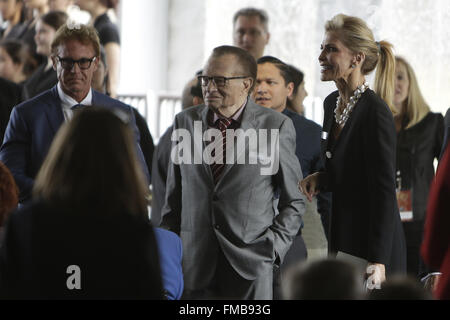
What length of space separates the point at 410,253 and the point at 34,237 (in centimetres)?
308

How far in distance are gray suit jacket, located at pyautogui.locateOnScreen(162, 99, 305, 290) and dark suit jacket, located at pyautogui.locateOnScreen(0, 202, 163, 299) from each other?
1.38 m

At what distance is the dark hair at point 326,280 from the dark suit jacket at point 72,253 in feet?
1.14

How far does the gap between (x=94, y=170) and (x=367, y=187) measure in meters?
1.47

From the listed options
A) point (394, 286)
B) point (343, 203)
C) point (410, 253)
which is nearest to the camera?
point (394, 286)

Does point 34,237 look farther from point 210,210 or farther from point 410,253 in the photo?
point 410,253

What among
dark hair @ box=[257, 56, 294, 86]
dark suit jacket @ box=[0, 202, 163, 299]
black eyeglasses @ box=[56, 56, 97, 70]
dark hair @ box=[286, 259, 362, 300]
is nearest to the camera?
dark hair @ box=[286, 259, 362, 300]

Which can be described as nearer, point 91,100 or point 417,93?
point 91,100

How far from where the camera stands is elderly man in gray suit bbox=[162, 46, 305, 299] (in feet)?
10.9

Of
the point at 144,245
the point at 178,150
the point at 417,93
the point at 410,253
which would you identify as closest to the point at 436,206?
the point at 144,245

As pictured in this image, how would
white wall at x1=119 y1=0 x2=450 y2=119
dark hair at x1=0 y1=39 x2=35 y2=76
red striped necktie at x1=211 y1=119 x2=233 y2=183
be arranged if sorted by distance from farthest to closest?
white wall at x1=119 y1=0 x2=450 y2=119
dark hair at x1=0 y1=39 x2=35 y2=76
red striped necktie at x1=211 y1=119 x2=233 y2=183

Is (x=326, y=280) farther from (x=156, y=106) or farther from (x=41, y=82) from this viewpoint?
(x=156, y=106)

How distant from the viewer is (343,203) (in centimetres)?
326

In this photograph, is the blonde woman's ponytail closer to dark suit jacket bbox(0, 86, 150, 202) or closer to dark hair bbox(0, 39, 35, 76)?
dark suit jacket bbox(0, 86, 150, 202)

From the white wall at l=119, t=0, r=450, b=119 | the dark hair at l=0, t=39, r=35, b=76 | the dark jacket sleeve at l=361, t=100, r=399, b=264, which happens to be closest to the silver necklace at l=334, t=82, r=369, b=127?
the dark jacket sleeve at l=361, t=100, r=399, b=264
